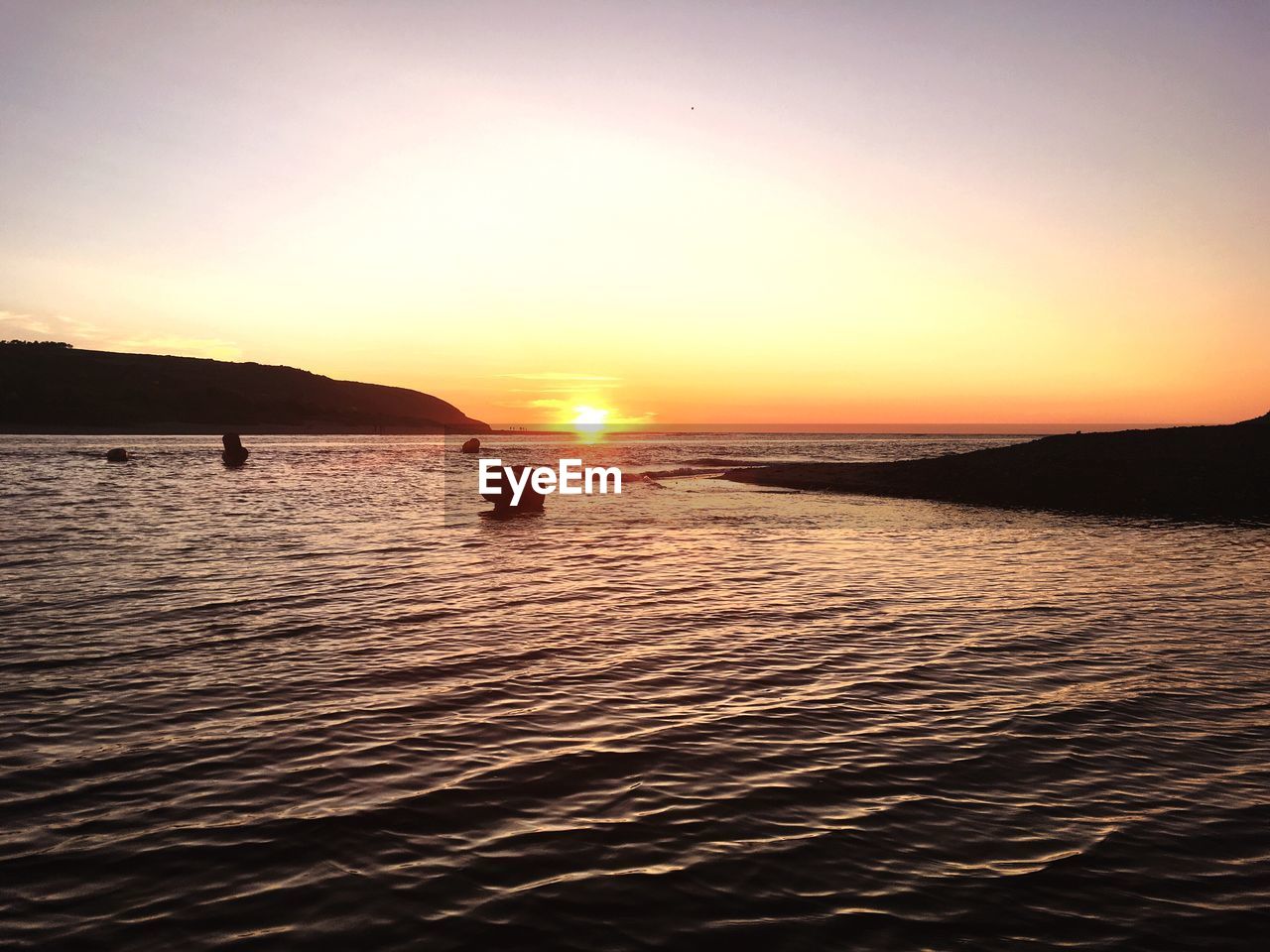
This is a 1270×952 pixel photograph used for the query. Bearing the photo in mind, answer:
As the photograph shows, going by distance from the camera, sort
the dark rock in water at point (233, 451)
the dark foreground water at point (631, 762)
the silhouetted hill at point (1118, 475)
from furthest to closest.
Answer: the dark rock in water at point (233, 451) → the silhouetted hill at point (1118, 475) → the dark foreground water at point (631, 762)

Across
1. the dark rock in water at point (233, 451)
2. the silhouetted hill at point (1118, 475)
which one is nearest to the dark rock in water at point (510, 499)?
the silhouetted hill at point (1118, 475)

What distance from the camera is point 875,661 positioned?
13.0 meters

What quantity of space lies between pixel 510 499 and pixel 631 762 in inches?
1232

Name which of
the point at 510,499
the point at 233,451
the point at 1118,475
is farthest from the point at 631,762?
the point at 233,451

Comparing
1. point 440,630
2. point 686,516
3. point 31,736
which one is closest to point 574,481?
point 686,516

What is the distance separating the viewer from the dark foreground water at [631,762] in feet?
19.3

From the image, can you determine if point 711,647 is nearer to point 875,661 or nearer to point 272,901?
point 875,661

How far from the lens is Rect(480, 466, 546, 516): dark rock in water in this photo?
38906 millimetres

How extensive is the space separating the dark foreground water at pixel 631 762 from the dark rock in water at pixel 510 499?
1772 cm

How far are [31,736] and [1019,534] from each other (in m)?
32.2

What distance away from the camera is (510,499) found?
39.2 metres

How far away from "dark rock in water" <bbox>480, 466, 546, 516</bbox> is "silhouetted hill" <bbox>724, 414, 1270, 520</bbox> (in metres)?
24.7

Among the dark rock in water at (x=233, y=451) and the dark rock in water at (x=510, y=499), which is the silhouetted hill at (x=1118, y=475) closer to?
the dark rock in water at (x=510, y=499)

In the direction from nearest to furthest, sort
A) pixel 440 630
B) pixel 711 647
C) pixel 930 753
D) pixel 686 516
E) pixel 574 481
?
1. pixel 930 753
2. pixel 711 647
3. pixel 440 630
4. pixel 686 516
5. pixel 574 481
